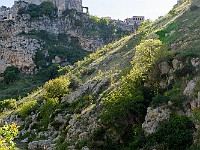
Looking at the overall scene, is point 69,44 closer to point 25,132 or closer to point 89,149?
point 25,132

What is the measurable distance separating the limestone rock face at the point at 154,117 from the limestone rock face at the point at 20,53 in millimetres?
75733

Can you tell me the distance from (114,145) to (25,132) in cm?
2504

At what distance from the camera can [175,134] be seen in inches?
1017

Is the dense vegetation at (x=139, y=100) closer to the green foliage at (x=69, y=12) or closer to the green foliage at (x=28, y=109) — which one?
the green foliage at (x=28, y=109)

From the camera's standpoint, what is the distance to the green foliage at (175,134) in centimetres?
2525

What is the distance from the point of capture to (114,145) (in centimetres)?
3050

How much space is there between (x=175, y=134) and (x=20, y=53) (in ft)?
273

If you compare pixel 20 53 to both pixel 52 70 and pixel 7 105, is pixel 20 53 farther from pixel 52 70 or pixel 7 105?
pixel 7 105

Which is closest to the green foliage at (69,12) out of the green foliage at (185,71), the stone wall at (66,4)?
the stone wall at (66,4)

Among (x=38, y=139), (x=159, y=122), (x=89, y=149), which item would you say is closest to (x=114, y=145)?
(x=89, y=149)

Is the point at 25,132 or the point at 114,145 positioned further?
the point at 25,132

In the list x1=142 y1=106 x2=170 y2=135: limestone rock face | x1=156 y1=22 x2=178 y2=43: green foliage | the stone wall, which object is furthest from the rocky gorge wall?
x1=142 y1=106 x2=170 y2=135: limestone rock face

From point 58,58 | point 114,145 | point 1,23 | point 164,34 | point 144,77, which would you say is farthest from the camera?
point 1,23

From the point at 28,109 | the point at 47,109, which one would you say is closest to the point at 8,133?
the point at 47,109
